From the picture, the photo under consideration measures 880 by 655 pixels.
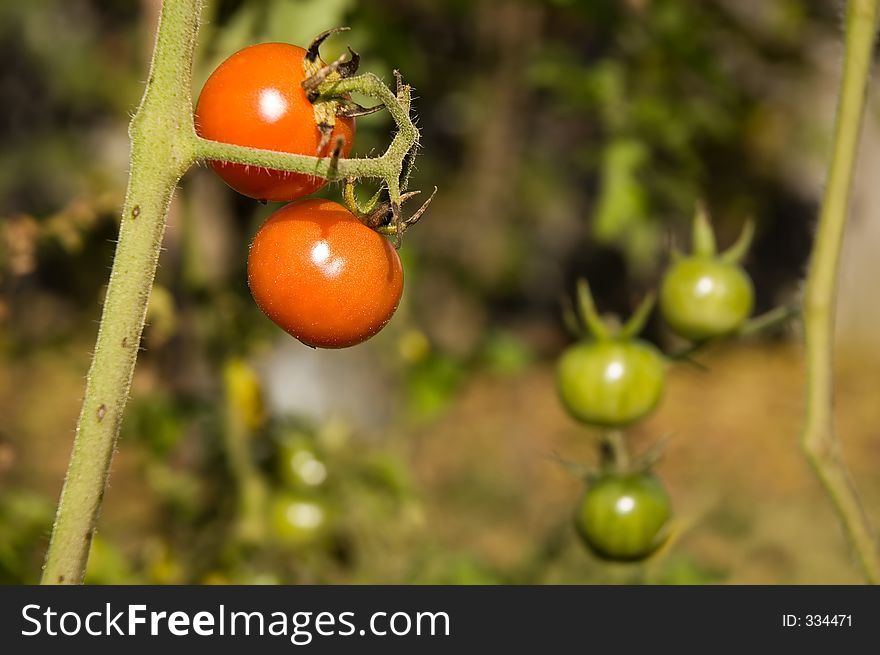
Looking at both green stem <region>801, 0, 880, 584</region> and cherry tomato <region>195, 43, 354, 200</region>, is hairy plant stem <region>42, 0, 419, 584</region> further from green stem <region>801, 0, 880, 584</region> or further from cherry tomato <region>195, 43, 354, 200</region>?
green stem <region>801, 0, 880, 584</region>

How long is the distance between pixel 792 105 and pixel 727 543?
2.21 m

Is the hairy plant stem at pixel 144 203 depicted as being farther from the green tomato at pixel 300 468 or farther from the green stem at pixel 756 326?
the green tomato at pixel 300 468

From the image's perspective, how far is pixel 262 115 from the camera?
2.88 ft

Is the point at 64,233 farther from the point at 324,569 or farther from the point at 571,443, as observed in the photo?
the point at 571,443

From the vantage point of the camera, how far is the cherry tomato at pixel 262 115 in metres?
0.88

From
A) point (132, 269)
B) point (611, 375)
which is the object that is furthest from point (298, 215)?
point (611, 375)

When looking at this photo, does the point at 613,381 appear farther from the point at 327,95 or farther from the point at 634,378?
the point at 327,95

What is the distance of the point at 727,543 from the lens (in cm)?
352

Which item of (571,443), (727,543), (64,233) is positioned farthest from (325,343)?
(571,443)

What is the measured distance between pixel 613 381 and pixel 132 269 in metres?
0.85

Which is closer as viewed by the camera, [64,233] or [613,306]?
[64,233]

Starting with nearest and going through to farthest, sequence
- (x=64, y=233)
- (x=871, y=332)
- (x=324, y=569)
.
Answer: (x=64, y=233) < (x=324, y=569) < (x=871, y=332)

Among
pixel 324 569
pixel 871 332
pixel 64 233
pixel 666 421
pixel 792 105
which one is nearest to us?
pixel 64 233

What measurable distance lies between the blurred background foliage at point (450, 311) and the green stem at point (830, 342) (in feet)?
1.01
